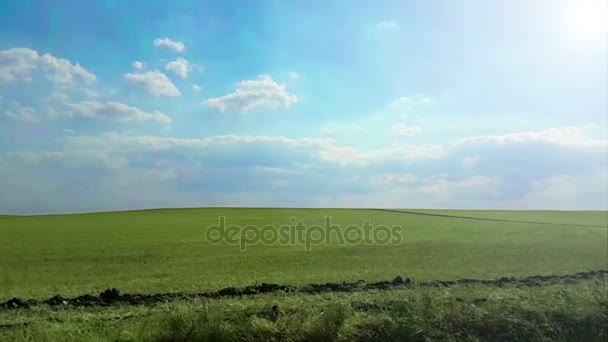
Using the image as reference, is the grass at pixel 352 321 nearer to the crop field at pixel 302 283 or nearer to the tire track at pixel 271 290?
the crop field at pixel 302 283

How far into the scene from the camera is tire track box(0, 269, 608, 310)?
15289 millimetres

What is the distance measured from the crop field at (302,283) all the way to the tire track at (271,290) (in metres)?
0.06

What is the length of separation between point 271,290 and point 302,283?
2.33 metres

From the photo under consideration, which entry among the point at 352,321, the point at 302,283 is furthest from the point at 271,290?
the point at 352,321

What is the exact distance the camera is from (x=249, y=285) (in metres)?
19.0

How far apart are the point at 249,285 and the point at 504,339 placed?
9722mm

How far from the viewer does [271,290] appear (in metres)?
17.7

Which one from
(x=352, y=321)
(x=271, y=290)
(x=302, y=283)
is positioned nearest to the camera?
(x=352, y=321)

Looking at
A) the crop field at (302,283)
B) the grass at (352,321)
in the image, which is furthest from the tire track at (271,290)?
the grass at (352,321)

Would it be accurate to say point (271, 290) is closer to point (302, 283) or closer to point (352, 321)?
point (302, 283)

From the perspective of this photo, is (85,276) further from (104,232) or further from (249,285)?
(104,232)

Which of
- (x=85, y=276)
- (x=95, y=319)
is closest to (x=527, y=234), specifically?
(x=85, y=276)

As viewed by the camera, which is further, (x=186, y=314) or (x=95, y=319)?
(x=95, y=319)

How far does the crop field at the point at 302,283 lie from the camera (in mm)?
10297
